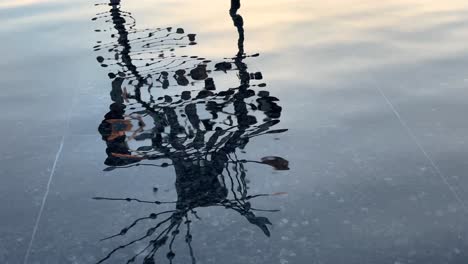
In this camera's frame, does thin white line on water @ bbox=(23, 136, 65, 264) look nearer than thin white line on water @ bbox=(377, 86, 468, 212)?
Yes

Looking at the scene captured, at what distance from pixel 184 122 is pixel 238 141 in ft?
1.75

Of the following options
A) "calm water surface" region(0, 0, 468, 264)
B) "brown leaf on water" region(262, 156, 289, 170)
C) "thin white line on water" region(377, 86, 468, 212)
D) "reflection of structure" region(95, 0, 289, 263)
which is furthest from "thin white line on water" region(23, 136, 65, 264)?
"thin white line on water" region(377, 86, 468, 212)

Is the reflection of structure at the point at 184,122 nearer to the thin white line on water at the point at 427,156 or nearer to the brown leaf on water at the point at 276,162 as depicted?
the brown leaf on water at the point at 276,162

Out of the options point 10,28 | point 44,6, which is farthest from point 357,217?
point 44,6

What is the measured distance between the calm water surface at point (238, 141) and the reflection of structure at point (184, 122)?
2cm

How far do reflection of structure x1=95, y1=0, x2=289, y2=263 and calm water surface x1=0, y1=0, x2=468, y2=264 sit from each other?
0.02 meters

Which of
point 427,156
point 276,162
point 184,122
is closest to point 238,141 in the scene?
point 276,162

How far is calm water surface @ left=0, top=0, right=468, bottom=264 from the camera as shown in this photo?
2.79 m

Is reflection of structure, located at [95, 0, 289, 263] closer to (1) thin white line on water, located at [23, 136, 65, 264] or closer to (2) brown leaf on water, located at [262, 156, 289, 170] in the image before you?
(2) brown leaf on water, located at [262, 156, 289, 170]

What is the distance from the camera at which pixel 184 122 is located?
160 inches

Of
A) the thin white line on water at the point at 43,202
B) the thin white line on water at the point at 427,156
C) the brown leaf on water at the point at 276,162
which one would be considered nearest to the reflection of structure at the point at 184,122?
the brown leaf on water at the point at 276,162

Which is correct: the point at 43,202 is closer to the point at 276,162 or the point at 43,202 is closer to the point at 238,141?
the point at 238,141

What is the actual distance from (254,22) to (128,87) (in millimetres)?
2230

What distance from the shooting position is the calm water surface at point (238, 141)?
110 inches
